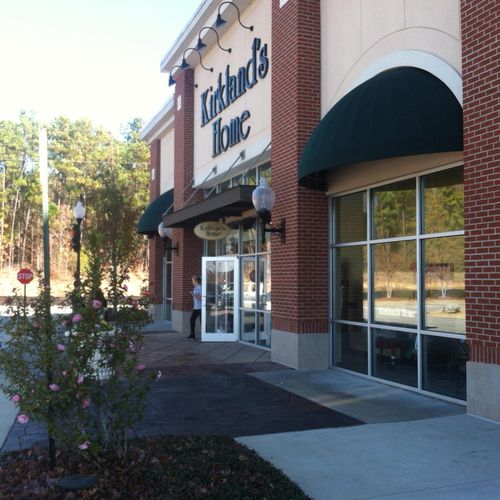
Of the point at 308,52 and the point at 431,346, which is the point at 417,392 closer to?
the point at 431,346

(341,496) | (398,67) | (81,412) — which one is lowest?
(341,496)

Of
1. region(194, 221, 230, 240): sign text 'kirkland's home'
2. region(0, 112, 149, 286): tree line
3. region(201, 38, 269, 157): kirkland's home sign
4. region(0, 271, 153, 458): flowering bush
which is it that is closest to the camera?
region(0, 271, 153, 458): flowering bush

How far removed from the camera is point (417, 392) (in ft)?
28.0

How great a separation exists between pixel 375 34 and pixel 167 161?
1415cm

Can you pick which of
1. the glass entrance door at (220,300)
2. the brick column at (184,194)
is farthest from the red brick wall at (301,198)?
the brick column at (184,194)

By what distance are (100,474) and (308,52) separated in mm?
8624

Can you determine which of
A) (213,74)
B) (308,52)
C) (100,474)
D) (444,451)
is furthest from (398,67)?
(213,74)

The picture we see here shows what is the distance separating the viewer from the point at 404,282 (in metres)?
8.95

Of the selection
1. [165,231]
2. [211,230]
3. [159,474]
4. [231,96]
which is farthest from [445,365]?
[165,231]

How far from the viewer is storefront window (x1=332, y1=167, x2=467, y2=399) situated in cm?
803

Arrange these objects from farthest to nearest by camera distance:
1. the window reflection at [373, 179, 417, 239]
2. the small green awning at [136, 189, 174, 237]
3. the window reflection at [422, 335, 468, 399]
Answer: the small green awning at [136, 189, 174, 237] → the window reflection at [373, 179, 417, 239] → the window reflection at [422, 335, 468, 399]

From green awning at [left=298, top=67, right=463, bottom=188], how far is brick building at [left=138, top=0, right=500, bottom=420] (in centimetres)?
2

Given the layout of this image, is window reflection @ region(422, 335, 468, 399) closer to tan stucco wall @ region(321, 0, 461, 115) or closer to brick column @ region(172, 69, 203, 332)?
tan stucco wall @ region(321, 0, 461, 115)

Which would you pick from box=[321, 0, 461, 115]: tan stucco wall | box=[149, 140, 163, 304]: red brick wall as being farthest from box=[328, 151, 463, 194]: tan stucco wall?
box=[149, 140, 163, 304]: red brick wall
